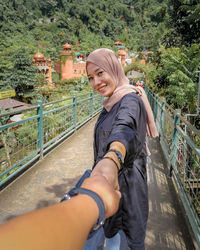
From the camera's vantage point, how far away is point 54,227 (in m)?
0.34

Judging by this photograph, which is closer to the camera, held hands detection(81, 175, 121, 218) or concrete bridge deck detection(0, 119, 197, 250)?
held hands detection(81, 175, 121, 218)

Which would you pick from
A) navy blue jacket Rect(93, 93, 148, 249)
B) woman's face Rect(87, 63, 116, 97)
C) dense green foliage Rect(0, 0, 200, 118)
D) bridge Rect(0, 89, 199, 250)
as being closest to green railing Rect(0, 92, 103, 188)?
bridge Rect(0, 89, 199, 250)

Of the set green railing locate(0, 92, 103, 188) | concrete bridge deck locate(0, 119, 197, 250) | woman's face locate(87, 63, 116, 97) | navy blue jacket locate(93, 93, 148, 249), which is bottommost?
concrete bridge deck locate(0, 119, 197, 250)

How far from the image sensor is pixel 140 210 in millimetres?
1179

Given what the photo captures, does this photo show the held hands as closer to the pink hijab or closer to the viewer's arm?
the viewer's arm

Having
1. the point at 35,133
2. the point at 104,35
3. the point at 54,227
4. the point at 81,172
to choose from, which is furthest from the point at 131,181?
the point at 104,35

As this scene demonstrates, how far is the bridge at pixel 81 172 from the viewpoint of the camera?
2143 millimetres

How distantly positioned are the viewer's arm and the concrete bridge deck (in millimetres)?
1882

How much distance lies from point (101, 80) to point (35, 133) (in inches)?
123

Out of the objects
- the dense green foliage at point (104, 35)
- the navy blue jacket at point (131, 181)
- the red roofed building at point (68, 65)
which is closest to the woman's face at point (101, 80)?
the navy blue jacket at point (131, 181)

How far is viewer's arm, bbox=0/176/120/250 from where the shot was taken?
0.99ft

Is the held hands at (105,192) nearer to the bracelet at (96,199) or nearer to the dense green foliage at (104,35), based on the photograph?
the bracelet at (96,199)

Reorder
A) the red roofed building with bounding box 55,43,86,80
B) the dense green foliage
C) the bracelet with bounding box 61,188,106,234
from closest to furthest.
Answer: the bracelet with bounding box 61,188,106,234, the dense green foliage, the red roofed building with bounding box 55,43,86,80

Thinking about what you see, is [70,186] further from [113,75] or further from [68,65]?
[68,65]
